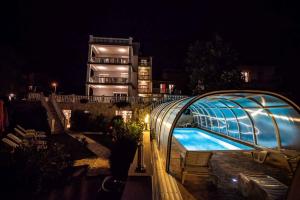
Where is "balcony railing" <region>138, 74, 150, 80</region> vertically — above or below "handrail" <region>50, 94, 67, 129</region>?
above

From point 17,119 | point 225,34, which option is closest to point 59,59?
point 17,119

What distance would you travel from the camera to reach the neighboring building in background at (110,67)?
2903cm

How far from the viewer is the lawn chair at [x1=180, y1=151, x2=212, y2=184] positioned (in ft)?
21.0

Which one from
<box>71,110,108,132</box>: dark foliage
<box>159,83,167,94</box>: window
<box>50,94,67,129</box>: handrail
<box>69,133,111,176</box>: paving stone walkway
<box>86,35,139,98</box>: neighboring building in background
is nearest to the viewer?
<box>69,133,111,176</box>: paving stone walkway

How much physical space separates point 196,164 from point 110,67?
2621 cm

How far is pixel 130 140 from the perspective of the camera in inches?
441

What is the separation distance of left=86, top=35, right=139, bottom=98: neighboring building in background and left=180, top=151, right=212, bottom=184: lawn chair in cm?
2313

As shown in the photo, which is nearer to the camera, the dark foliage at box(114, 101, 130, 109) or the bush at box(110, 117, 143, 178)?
the bush at box(110, 117, 143, 178)

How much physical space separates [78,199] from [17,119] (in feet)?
53.3

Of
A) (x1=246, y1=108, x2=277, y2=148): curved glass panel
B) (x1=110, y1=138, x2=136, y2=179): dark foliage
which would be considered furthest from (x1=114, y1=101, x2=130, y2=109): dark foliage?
→ (x1=246, y1=108, x2=277, y2=148): curved glass panel

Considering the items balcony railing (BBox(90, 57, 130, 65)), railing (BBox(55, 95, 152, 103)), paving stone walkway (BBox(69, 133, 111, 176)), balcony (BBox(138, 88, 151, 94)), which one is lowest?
paving stone walkway (BBox(69, 133, 111, 176))

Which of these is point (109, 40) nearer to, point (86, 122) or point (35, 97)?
point (35, 97)

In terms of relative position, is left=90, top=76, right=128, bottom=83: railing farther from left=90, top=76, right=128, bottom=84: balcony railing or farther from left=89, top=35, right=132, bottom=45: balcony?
left=89, top=35, right=132, bottom=45: balcony

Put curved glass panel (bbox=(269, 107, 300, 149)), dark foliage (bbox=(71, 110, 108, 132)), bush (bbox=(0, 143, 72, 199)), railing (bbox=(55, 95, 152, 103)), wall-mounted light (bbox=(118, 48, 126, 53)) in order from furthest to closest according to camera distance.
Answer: wall-mounted light (bbox=(118, 48, 126, 53)) → railing (bbox=(55, 95, 152, 103)) → dark foliage (bbox=(71, 110, 108, 132)) → curved glass panel (bbox=(269, 107, 300, 149)) → bush (bbox=(0, 143, 72, 199))
